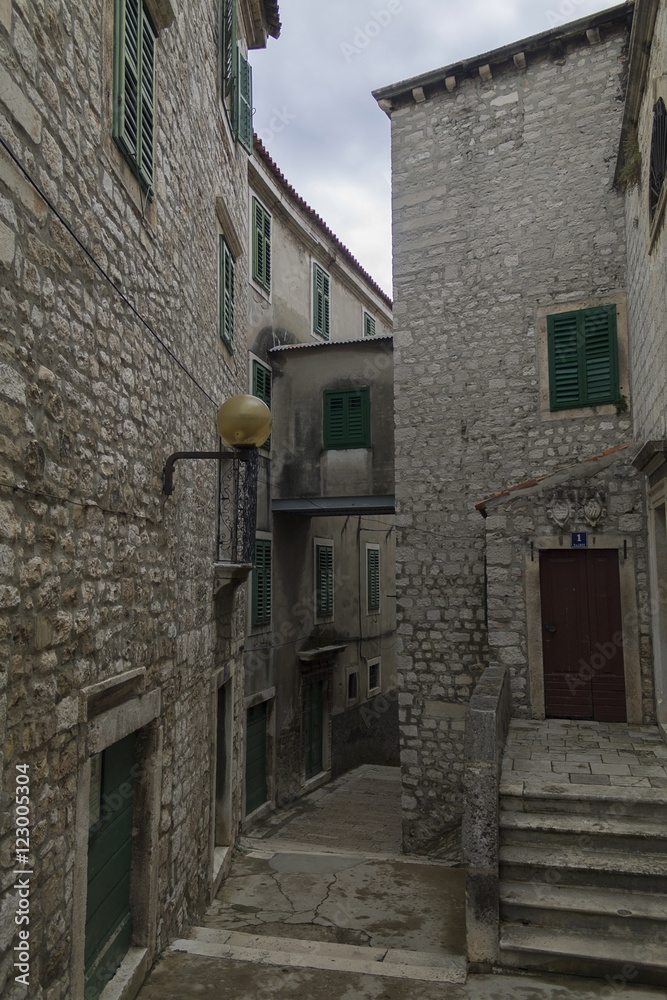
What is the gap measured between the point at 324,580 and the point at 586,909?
11481 millimetres

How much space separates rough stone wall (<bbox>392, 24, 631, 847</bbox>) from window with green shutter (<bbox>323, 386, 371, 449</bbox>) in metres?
2.19

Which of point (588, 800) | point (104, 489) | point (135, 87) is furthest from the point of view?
point (588, 800)

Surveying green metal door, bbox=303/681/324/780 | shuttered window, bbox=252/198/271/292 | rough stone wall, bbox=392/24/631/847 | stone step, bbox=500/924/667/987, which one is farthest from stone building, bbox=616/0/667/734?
green metal door, bbox=303/681/324/780

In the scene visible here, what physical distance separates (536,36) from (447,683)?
30.6 ft

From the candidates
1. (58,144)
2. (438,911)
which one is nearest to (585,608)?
(438,911)

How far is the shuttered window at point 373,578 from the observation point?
758 inches

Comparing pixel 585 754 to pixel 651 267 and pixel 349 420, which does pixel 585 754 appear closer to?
pixel 651 267

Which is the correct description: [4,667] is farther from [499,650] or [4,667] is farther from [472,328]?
[472,328]

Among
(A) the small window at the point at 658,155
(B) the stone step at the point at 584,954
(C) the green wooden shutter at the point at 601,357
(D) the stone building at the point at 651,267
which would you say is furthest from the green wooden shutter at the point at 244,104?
(B) the stone step at the point at 584,954

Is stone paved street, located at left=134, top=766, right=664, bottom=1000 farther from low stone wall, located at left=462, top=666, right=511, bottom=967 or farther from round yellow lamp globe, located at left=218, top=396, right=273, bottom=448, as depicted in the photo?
round yellow lamp globe, located at left=218, top=396, right=273, bottom=448

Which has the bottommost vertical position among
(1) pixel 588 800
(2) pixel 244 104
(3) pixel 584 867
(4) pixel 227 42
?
(3) pixel 584 867

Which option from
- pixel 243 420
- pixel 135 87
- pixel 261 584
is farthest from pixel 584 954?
pixel 261 584

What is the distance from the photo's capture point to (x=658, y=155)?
6.61 m

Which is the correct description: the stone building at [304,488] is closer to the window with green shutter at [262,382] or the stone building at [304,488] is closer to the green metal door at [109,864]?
the window with green shutter at [262,382]
